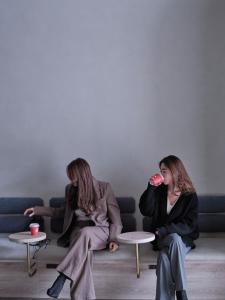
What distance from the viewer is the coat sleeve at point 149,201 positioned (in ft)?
12.0

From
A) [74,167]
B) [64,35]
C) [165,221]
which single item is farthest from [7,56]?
[165,221]

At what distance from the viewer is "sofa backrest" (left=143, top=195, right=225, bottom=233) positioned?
160 inches

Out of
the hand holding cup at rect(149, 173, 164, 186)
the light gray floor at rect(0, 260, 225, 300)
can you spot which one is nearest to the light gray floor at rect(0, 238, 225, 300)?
the light gray floor at rect(0, 260, 225, 300)

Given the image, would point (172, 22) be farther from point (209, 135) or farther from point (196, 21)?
point (209, 135)

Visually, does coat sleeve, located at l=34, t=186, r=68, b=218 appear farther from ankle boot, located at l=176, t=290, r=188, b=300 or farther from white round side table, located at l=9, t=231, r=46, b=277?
ankle boot, located at l=176, t=290, r=188, b=300

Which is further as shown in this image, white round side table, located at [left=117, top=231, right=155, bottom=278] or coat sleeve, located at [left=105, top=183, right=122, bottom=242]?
coat sleeve, located at [left=105, top=183, right=122, bottom=242]

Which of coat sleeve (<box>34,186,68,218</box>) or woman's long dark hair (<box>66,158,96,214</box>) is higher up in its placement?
woman's long dark hair (<box>66,158,96,214</box>)

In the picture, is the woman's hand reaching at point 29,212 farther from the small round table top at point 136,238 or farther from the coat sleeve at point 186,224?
the coat sleeve at point 186,224

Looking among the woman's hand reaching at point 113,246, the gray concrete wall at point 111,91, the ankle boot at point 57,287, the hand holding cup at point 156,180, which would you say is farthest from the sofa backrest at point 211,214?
the ankle boot at point 57,287

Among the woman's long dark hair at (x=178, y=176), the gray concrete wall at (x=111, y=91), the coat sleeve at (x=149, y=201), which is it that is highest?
the gray concrete wall at (x=111, y=91)

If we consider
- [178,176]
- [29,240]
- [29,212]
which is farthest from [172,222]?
[29,212]

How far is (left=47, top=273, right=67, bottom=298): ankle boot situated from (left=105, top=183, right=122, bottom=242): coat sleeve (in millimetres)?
542

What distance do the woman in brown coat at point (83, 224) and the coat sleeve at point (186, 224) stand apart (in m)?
0.47

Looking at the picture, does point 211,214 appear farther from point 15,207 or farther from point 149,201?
point 15,207
